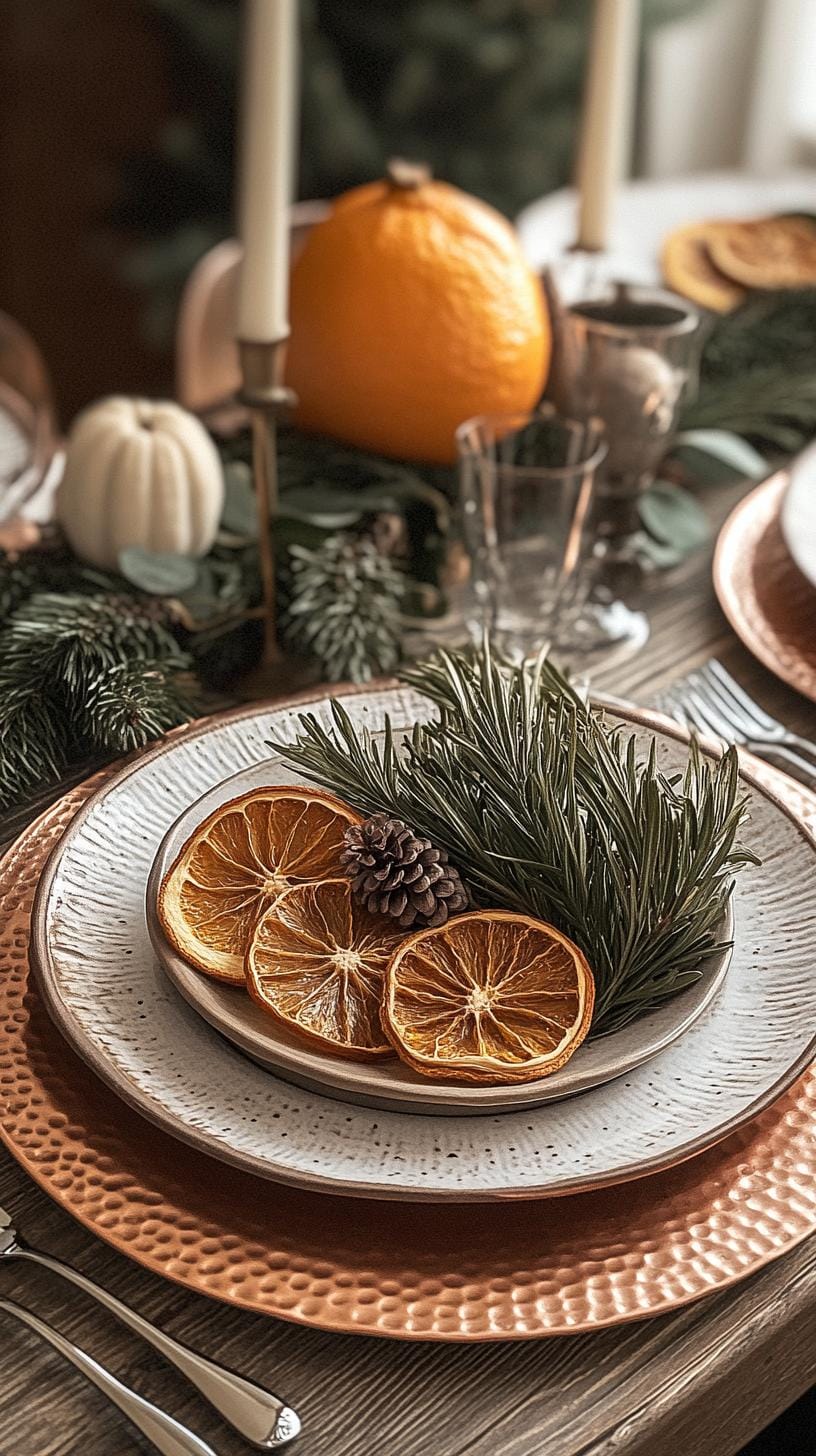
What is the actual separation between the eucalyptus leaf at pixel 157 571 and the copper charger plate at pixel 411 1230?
0.36 metres

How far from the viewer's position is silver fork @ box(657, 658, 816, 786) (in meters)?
0.78

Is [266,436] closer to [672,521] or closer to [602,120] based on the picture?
[672,521]

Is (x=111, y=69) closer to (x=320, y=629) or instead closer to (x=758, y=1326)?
(x=320, y=629)

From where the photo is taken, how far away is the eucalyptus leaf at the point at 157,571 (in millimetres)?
833

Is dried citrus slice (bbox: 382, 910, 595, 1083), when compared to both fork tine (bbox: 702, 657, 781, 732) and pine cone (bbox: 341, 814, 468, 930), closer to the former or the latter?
pine cone (bbox: 341, 814, 468, 930)

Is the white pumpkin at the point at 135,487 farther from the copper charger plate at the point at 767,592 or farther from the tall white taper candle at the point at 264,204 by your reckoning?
the copper charger plate at the point at 767,592

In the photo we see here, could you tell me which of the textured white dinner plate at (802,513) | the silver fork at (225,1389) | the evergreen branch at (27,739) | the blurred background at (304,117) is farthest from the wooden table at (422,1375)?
the blurred background at (304,117)

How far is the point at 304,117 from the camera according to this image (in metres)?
2.21

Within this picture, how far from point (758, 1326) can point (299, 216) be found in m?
1.30

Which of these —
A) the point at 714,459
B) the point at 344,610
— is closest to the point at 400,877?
the point at 344,610

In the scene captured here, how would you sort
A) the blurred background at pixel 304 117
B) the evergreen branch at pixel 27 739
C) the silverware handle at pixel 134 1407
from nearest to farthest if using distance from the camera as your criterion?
1. the silverware handle at pixel 134 1407
2. the evergreen branch at pixel 27 739
3. the blurred background at pixel 304 117

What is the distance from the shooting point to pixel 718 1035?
538mm

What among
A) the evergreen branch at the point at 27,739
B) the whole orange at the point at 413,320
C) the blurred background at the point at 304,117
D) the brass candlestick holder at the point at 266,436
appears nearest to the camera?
the evergreen branch at the point at 27,739

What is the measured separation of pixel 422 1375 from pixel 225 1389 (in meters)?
0.06
